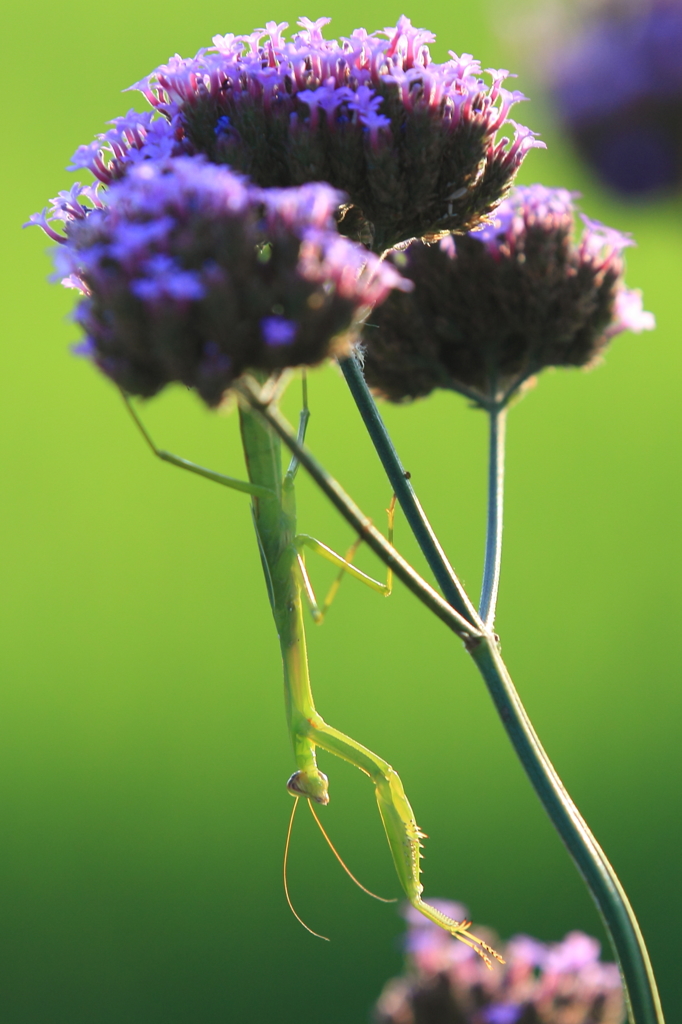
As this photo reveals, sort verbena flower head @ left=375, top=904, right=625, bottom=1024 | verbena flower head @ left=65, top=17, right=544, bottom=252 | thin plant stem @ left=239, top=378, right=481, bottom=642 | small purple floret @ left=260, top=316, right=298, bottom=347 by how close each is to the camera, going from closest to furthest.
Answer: small purple floret @ left=260, top=316, right=298, bottom=347 → thin plant stem @ left=239, top=378, right=481, bottom=642 → verbena flower head @ left=65, top=17, right=544, bottom=252 → verbena flower head @ left=375, top=904, right=625, bottom=1024

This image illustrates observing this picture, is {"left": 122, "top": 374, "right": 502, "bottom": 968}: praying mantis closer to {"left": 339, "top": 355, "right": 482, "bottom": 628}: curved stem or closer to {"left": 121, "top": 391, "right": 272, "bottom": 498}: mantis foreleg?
{"left": 121, "top": 391, "right": 272, "bottom": 498}: mantis foreleg

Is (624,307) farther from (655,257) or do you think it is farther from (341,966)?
(655,257)

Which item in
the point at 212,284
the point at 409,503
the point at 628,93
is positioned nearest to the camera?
the point at 212,284

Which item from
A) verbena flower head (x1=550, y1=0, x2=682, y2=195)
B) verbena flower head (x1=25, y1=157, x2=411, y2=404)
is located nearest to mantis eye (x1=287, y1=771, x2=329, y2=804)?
verbena flower head (x1=25, y1=157, x2=411, y2=404)

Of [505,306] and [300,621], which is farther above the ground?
[505,306]

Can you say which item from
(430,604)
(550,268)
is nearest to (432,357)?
(550,268)

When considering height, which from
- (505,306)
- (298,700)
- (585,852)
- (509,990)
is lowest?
(509,990)

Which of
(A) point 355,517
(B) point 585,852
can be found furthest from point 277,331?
(B) point 585,852

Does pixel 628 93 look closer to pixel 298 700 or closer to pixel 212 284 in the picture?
pixel 298 700

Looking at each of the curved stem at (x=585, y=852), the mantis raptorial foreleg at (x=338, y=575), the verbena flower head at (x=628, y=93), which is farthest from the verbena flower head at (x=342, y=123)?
the verbena flower head at (x=628, y=93)
